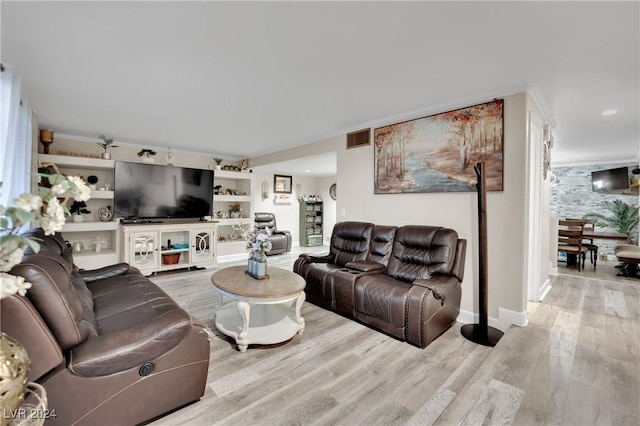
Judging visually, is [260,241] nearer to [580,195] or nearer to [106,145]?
[106,145]

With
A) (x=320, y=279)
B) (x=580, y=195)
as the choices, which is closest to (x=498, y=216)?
(x=320, y=279)

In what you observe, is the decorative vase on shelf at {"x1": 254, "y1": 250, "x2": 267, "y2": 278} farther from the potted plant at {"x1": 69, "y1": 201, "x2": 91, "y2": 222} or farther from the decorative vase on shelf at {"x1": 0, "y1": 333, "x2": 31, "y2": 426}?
the potted plant at {"x1": 69, "y1": 201, "x2": 91, "y2": 222}

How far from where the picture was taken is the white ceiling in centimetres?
173

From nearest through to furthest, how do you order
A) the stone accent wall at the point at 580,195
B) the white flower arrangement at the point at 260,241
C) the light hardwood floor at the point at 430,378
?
the light hardwood floor at the point at 430,378, the white flower arrangement at the point at 260,241, the stone accent wall at the point at 580,195

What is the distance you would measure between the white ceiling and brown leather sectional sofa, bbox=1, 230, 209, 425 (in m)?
1.62

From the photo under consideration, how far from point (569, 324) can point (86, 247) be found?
7048mm

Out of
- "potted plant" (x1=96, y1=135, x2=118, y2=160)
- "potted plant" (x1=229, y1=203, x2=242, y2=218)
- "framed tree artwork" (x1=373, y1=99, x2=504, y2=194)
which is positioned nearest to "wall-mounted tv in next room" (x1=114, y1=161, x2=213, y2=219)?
"potted plant" (x1=96, y1=135, x2=118, y2=160)

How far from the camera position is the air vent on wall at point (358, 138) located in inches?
162

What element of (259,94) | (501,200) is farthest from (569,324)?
(259,94)

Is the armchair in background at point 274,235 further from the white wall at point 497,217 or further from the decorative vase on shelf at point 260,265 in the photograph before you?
the decorative vase on shelf at point 260,265

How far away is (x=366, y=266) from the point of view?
3258mm

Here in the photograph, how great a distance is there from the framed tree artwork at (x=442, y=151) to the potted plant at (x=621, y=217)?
6076 millimetres

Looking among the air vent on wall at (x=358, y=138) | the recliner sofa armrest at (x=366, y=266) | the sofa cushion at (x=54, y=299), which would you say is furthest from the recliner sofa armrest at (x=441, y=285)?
the sofa cushion at (x=54, y=299)

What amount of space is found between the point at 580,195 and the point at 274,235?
7.80 metres
